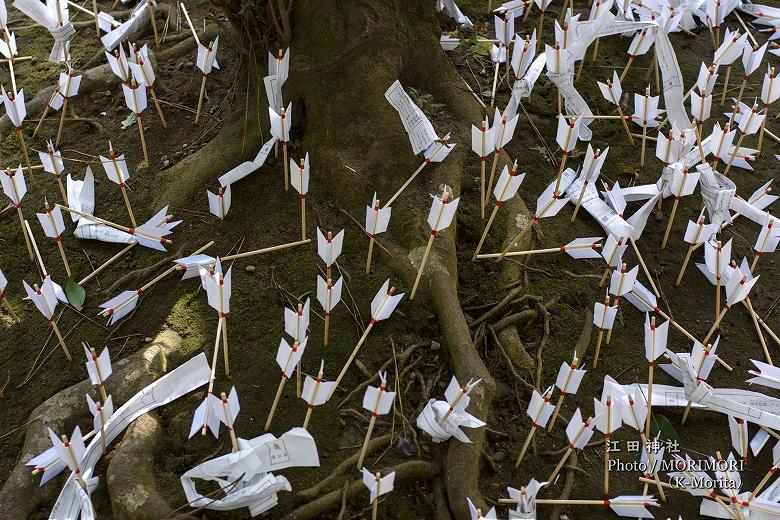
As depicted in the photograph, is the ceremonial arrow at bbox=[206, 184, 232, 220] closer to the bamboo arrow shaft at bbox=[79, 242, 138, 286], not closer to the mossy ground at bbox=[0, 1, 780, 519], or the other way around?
the mossy ground at bbox=[0, 1, 780, 519]

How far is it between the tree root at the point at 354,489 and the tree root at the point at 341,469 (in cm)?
4

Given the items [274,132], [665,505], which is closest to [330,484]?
[665,505]

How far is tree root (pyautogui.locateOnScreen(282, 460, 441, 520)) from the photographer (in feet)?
9.23

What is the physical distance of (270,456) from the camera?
2.73m

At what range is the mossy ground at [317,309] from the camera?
3.10 m

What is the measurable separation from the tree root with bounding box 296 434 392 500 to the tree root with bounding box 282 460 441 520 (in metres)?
0.04

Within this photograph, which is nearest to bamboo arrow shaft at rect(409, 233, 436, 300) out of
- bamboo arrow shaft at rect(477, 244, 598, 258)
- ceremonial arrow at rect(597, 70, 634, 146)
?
bamboo arrow shaft at rect(477, 244, 598, 258)

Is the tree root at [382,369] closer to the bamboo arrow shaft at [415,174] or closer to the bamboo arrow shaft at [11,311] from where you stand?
the bamboo arrow shaft at [415,174]

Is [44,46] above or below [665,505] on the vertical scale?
above

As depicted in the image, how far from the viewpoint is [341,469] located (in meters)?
2.94

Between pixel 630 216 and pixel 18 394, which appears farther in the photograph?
pixel 630 216

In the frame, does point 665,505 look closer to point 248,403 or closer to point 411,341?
point 411,341

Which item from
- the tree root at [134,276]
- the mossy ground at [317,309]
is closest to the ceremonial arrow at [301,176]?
the mossy ground at [317,309]

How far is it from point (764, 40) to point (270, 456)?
15.5 ft
